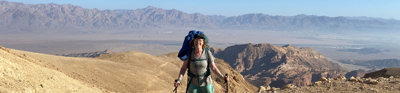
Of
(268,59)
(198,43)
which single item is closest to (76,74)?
(198,43)

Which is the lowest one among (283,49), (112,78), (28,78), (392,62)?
(392,62)

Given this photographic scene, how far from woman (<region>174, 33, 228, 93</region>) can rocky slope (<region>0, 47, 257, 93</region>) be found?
345cm

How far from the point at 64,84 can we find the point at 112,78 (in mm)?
5889

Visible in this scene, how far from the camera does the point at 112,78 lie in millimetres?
16016

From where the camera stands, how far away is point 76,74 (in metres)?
14.3

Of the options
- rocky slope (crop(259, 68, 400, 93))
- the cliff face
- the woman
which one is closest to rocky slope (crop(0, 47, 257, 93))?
rocky slope (crop(259, 68, 400, 93))

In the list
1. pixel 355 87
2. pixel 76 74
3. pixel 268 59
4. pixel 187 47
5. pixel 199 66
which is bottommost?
pixel 268 59

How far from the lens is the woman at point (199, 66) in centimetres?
522

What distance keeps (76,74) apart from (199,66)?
10616 mm

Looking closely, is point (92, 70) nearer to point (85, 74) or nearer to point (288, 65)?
point (85, 74)

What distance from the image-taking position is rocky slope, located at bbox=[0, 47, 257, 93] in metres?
8.58

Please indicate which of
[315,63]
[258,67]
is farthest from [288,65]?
[315,63]

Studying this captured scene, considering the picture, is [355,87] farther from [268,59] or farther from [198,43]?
[268,59]

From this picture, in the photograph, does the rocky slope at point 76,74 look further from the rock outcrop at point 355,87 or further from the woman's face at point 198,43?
the woman's face at point 198,43
